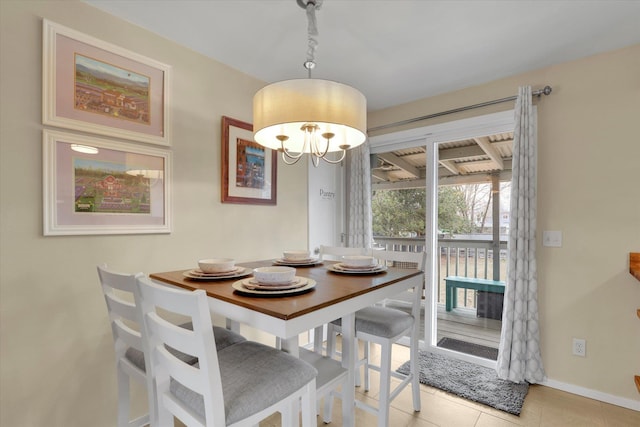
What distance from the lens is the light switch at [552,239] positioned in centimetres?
224

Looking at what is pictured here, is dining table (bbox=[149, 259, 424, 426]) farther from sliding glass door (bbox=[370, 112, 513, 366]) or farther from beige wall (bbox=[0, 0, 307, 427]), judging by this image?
sliding glass door (bbox=[370, 112, 513, 366])

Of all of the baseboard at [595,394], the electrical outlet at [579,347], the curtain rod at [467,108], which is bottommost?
the baseboard at [595,394]

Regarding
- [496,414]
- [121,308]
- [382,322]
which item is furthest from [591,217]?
[121,308]

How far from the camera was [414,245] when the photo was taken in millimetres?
3051

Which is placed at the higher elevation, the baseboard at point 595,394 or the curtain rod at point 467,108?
the curtain rod at point 467,108

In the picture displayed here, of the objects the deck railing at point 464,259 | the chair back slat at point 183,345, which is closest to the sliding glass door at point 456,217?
the deck railing at point 464,259

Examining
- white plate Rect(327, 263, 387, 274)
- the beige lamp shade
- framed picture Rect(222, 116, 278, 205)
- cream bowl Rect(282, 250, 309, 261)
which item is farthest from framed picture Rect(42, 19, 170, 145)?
white plate Rect(327, 263, 387, 274)

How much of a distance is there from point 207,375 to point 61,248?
1.26 metres

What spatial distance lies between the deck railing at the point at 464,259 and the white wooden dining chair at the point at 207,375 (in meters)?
2.13

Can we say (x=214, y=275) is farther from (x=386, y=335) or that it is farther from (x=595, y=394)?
(x=595, y=394)

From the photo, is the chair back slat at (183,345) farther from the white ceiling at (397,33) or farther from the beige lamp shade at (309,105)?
the white ceiling at (397,33)

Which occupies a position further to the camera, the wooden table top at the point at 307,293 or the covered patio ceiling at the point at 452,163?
the covered patio ceiling at the point at 452,163

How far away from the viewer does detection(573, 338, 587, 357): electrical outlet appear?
7.05ft

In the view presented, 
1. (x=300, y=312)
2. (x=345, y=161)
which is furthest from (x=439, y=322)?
(x=300, y=312)
